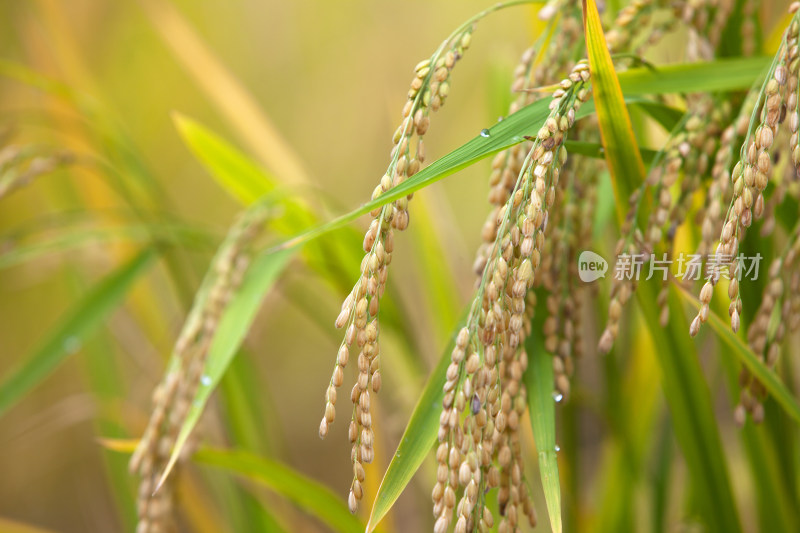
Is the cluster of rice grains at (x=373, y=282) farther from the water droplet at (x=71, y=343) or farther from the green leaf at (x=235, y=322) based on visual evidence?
the water droplet at (x=71, y=343)

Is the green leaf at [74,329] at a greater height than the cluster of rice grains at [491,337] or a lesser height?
greater

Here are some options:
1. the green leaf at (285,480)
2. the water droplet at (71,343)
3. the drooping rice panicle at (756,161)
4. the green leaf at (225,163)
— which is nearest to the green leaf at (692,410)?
the drooping rice panicle at (756,161)

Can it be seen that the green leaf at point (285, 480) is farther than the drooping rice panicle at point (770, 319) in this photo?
Yes

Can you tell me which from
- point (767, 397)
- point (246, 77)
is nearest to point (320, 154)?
point (246, 77)

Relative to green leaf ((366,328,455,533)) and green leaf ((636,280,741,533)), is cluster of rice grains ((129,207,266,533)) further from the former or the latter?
green leaf ((636,280,741,533))

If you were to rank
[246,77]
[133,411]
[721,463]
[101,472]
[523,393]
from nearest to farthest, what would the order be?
1. [523,393]
2. [721,463]
3. [133,411]
4. [101,472]
5. [246,77]

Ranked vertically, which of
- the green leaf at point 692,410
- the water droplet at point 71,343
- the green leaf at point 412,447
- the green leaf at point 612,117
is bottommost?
the green leaf at point 692,410

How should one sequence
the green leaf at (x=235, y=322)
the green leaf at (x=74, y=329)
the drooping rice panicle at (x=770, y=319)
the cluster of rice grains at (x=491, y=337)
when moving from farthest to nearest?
the green leaf at (x=74, y=329) → the green leaf at (x=235, y=322) → the drooping rice panicle at (x=770, y=319) → the cluster of rice grains at (x=491, y=337)

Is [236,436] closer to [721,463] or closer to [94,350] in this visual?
[94,350]
